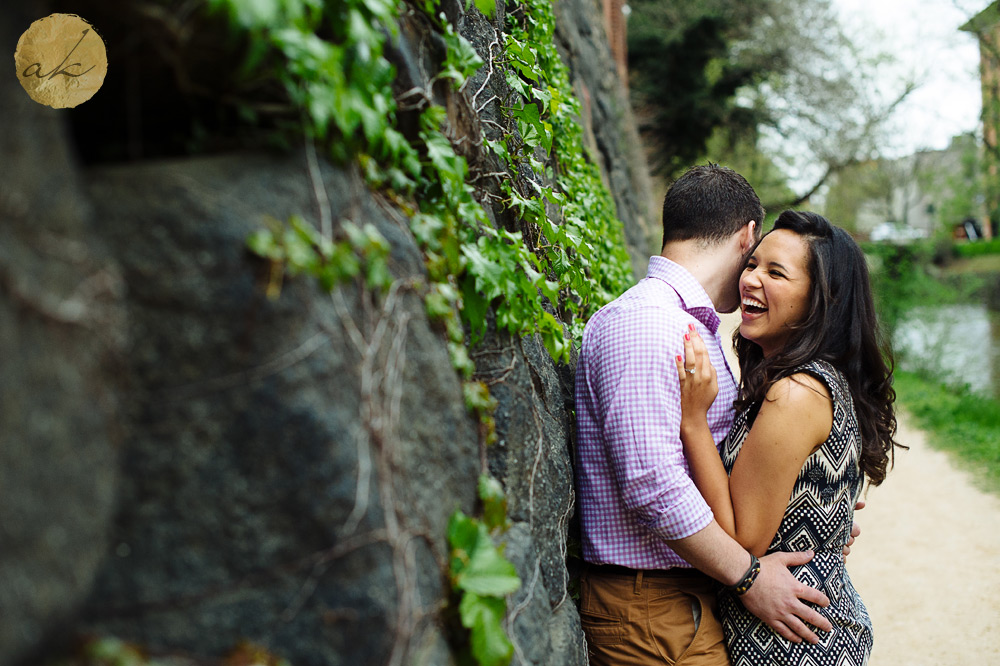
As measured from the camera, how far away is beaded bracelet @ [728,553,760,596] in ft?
7.52

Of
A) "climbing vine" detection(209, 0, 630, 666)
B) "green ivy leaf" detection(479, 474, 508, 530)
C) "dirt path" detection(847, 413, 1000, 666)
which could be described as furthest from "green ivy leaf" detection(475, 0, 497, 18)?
"dirt path" detection(847, 413, 1000, 666)

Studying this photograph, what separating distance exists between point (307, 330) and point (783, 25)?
18.2 meters

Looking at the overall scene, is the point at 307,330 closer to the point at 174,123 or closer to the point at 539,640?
the point at 174,123

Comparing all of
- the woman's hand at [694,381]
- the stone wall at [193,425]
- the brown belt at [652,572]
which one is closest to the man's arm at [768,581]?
the brown belt at [652,572]

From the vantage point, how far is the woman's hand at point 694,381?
229 cm

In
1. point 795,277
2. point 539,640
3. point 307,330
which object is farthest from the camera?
point 795,277

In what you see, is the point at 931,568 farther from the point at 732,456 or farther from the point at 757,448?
the point at 757,448

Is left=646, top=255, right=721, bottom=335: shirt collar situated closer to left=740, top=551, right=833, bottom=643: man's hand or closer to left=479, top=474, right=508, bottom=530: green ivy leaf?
left=740, top=551, right=833, bottom=643: man's hand

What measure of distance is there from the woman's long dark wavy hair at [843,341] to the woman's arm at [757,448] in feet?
0.41

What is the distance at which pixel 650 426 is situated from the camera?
2.23 m

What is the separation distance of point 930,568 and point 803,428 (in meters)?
5.28

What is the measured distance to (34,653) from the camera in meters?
0.96

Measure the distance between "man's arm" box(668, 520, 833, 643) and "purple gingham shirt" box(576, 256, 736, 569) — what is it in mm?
87

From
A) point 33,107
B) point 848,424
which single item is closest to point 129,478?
point 33,107
